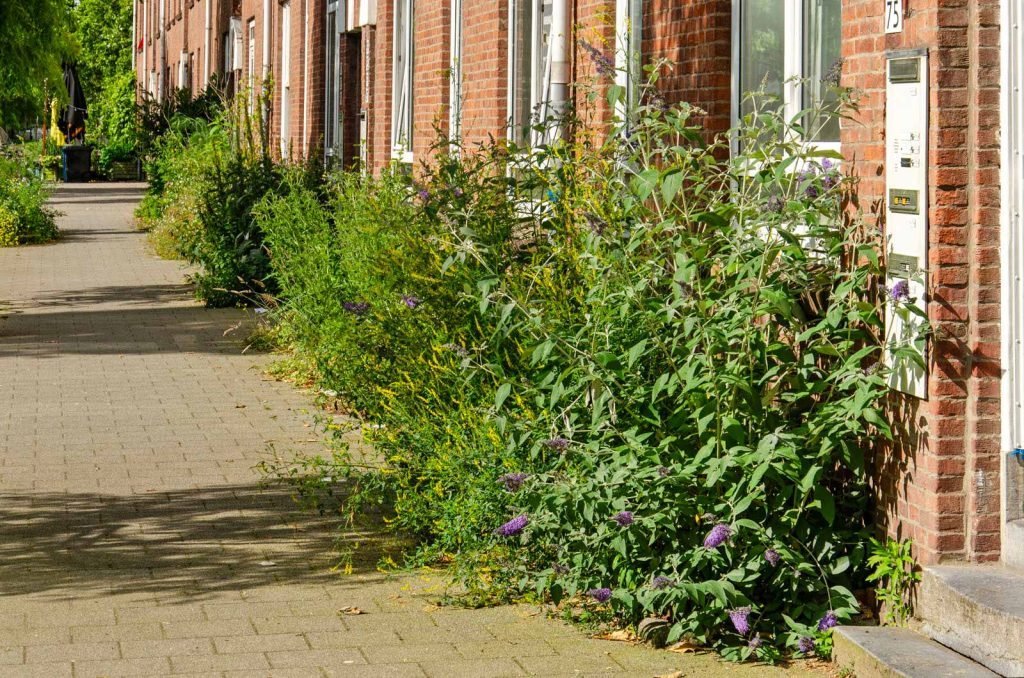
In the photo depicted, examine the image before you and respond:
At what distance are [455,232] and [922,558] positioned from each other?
2418mm

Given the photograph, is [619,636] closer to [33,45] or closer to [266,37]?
[33,45]

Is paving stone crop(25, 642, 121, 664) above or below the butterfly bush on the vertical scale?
below

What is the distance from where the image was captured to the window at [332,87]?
62.8ft

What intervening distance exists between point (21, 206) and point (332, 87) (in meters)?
8.02

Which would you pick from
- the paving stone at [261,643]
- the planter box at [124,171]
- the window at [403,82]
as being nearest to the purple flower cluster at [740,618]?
the paving stone at [261,643]

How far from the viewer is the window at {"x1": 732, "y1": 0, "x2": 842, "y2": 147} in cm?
634

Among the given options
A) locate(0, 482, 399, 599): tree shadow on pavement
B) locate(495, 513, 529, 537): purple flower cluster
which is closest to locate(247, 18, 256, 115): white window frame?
locate(0, 482, 399, 599): tree shadow on pavement

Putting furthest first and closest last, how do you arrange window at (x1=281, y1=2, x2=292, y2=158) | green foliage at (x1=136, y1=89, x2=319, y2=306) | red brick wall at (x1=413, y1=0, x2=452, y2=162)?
window at (x1=281, y1=2, x2=292, y2=158), green foliage at (x1=136, y1=89, x2=319, y2=306), red brick wall at (x1=413, y1=0, x2=452, y2=162)

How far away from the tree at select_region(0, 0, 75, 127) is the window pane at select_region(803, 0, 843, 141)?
11233mm

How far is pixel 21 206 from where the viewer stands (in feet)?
82.5

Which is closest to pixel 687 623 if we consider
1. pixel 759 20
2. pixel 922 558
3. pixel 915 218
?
pixel 922 558

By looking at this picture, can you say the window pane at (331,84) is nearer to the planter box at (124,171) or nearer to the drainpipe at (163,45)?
the drainpipe at (163,45)

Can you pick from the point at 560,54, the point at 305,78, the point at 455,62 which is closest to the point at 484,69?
the point at 455,62

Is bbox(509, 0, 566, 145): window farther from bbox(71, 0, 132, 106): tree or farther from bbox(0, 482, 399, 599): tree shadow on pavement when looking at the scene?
bbox(71, 0, 132, 106): tree
